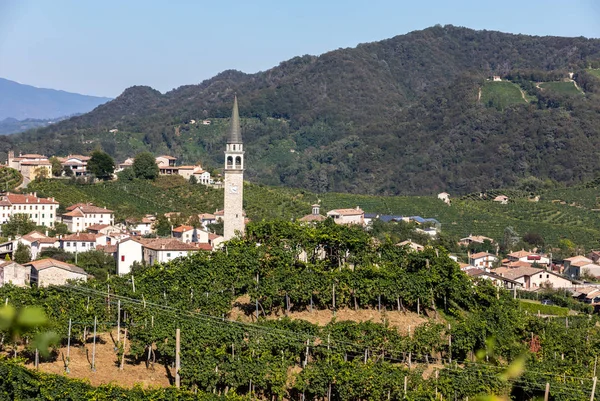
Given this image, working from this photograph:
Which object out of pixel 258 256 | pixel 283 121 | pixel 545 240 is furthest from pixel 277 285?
pixel 283 121

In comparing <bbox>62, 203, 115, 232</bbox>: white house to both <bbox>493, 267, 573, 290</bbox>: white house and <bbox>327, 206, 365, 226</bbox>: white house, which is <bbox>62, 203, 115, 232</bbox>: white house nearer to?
<bbox>327, 206, 365, 226</bbox>: white house

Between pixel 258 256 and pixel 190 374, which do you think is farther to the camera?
pixel 258 256

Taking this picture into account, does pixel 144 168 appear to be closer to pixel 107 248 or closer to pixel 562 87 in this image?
pixel 107 248

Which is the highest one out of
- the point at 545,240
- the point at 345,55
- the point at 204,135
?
the point at 345,55

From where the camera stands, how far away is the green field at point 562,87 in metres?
119

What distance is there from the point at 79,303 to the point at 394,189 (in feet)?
286

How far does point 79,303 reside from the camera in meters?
22.0

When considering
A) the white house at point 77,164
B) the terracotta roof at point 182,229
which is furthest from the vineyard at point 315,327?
the white house at point 77,164

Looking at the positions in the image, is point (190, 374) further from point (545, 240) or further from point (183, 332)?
point (545, 240)

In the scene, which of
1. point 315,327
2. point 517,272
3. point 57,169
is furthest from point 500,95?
point 315,327

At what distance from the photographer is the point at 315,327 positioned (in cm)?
2150

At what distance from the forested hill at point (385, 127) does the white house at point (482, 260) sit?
4569cm

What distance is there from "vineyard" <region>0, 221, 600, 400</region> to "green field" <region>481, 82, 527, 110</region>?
9176cm

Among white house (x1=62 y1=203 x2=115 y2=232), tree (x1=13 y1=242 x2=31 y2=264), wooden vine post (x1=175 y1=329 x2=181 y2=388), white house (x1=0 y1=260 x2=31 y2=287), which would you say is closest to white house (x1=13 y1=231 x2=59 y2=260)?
tree (x1=13 y1=242 x2=31 y2=264)
